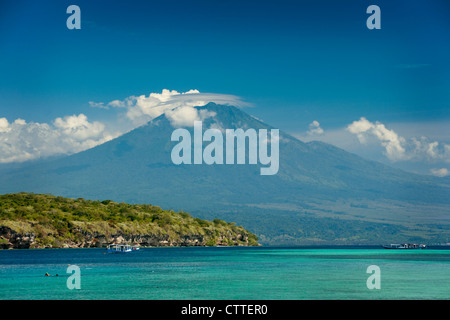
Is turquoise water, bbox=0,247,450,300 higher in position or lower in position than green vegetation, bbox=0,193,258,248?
lower

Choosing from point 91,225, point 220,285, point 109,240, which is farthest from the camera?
point 109,240

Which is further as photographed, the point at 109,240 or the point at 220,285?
the point at 109,240

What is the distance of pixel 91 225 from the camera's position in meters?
114

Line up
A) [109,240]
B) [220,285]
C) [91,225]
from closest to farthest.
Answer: [220,285], [91,225], [109,240]

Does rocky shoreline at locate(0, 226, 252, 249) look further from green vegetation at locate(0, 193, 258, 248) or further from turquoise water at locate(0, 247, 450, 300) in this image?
turquoise water at locate(0, 247, 450, 300)

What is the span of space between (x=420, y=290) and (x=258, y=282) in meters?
11.5

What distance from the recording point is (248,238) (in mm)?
174125

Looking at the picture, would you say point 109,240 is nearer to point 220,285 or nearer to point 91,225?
point 91,225

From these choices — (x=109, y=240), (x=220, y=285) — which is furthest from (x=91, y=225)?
(x=220, y=285)

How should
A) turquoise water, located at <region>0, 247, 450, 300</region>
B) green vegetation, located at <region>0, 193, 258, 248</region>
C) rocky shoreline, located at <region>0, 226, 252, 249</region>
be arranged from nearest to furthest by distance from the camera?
turquoise water, located at <region>0, 247, 450, 300</region> → rocky shoreline, located at <region>0, 226, 252, 249</region> → green vegetation, located at <region>0, 193, 258, 248</region>

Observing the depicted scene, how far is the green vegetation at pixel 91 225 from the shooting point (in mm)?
104812

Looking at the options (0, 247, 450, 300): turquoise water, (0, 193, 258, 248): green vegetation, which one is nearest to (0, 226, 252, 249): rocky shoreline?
(0, 193, 258, 248): green vegetation

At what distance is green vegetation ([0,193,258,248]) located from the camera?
104812mm

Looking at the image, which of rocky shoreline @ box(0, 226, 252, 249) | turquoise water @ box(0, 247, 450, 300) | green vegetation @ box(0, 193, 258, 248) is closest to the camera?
turquoise water @ box(0, 247, 450, 300)
